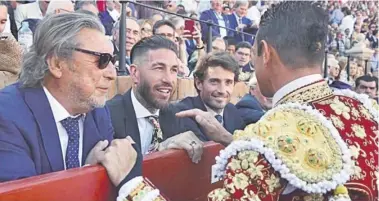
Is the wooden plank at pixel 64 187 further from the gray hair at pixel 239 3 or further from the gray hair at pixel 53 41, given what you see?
the gray hair at pixel 239 3

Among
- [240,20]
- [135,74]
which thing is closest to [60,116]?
[135,74]

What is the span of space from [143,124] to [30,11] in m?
3.38

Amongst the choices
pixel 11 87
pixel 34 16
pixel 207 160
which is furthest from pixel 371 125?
pixel 34 16

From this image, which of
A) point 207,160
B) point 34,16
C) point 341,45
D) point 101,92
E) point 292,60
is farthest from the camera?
point 341,45

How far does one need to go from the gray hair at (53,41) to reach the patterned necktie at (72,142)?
0.55ft

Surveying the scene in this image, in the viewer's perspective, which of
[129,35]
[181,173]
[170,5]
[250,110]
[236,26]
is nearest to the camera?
[181,173]

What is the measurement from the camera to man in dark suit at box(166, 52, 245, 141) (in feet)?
10.7

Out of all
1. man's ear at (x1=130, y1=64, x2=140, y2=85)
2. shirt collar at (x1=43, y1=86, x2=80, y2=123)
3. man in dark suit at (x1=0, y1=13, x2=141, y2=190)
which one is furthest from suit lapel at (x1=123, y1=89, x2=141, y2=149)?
shirt collar at (x1=43, y1=86, x2=80, y2=123)

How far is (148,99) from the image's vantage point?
9.54 feet

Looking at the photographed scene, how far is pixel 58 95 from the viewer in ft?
6.26

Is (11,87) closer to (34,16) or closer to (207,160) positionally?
(207,160)

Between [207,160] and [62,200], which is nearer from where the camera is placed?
[62,200]

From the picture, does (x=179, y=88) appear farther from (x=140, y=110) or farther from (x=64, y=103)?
(x=64, y=103)

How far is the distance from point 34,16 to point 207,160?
12.7 feet
